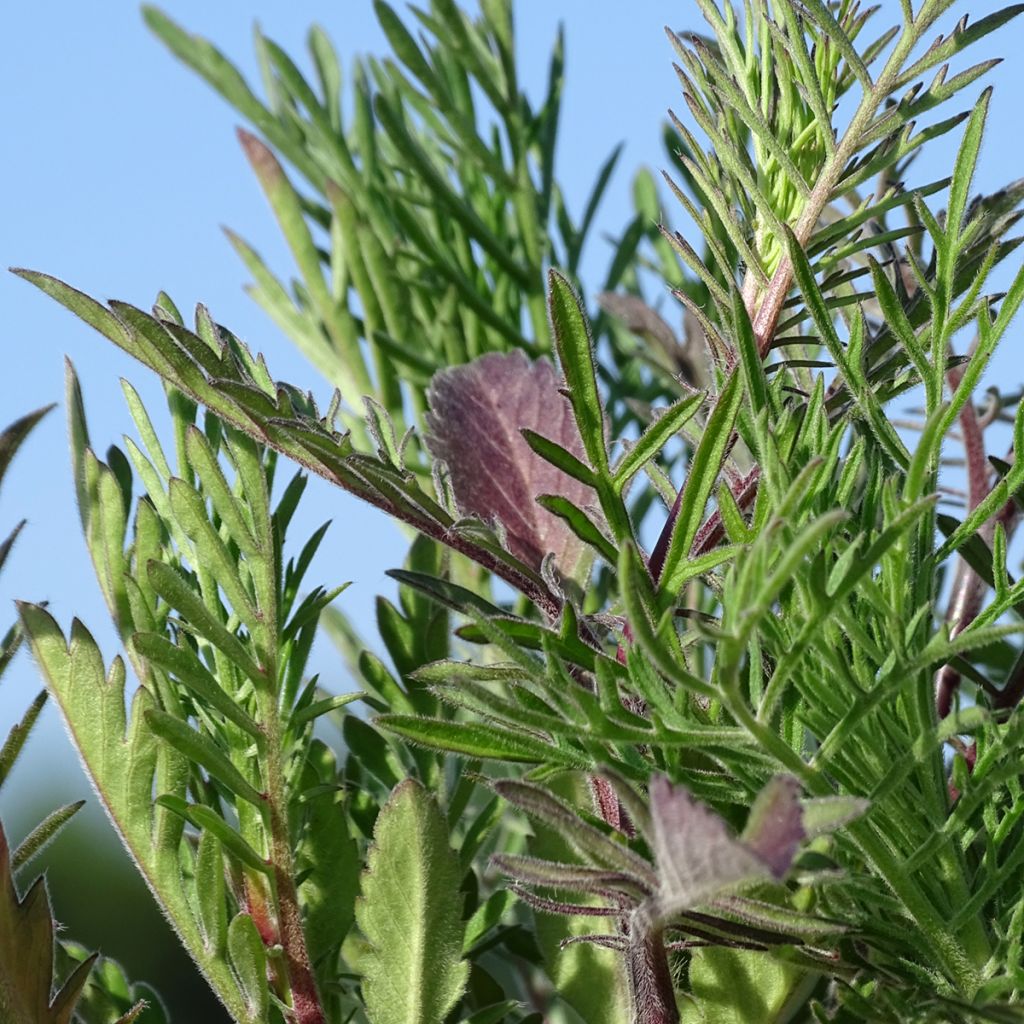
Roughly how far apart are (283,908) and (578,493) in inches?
6.8

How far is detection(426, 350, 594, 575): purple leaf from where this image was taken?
1.54 ft

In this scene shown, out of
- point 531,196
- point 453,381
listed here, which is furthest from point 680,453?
point 453,381

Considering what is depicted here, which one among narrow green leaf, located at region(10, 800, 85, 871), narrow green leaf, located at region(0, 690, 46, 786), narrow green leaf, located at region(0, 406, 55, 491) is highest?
narrow green leaf, located at region(0, 406, 55, 491)

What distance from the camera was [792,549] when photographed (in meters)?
0.25

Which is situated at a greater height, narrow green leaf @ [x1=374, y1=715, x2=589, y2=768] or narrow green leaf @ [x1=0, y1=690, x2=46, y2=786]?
narrow green leaf @ [x1=0, y1=690, x2=46, y2=786]

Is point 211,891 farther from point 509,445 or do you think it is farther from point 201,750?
point 509,445

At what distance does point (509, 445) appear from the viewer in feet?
1.60

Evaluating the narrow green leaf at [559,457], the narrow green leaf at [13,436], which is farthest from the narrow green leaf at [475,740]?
the narrow green leaf at [13,436]

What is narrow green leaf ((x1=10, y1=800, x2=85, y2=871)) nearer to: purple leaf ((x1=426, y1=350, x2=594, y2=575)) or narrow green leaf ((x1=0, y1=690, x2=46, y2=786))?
narrow green leaf ((x1=0, y1=690, x2=46, y2=786))

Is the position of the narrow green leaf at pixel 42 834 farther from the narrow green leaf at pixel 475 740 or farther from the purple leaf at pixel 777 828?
the purple leaf at pixel 777 828

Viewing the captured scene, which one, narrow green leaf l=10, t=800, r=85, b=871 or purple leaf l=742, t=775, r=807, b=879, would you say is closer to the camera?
purple leaf l=742, t=775, r=807, b=879

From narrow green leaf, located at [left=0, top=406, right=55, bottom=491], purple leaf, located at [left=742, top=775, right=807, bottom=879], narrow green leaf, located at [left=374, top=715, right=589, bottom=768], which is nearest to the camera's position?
purple leaf, located at [left=742, top=775, right=807, bottom=879]

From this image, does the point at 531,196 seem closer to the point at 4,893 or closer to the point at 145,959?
the point at 4,893

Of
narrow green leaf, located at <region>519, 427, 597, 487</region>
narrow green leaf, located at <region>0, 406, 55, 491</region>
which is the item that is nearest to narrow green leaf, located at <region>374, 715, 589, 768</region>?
narrow green leaf, located at <region>519, 427, 597, 487</region>
